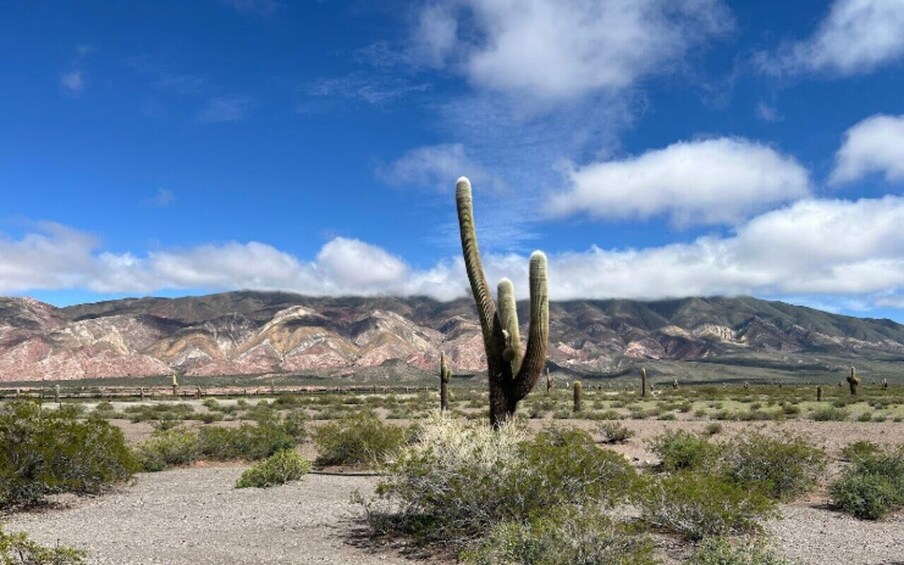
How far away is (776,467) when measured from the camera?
1363cm

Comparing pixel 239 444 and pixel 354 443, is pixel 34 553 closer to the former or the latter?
pixel 354 443

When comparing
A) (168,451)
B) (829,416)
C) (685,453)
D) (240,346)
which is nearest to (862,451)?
(685,453)

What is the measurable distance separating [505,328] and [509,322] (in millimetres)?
153

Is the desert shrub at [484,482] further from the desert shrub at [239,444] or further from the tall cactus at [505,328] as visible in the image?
the desert shrub at [239,444]

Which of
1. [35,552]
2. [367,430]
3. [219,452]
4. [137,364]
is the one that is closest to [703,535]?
[35,552]

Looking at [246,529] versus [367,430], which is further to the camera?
[367,430]

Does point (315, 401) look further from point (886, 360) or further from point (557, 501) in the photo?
point (886, 360)

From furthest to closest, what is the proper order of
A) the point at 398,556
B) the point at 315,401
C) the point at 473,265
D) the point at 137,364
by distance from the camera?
the point at 137,364
the point at 315,401
the point at 473,265
the point at 398,556

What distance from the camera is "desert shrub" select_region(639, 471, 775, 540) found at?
9.48 metres

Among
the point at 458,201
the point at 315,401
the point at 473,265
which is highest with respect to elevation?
the point at 458,201

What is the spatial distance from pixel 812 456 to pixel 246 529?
10884mm

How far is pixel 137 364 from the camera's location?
5212 inches

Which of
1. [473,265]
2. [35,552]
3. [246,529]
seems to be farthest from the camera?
[473,265]

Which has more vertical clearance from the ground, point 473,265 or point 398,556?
point 473,265
